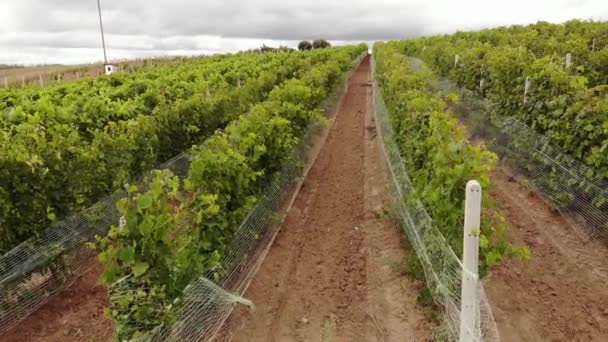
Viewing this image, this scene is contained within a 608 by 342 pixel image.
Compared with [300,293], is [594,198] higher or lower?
higher

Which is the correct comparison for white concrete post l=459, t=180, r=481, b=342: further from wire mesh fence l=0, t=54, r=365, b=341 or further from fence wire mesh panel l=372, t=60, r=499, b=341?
wire mesh fence l=0, t=54, r=365, b=341

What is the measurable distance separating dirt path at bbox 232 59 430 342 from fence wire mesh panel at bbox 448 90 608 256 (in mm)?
2588

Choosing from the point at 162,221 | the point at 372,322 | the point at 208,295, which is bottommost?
the point at 372,322

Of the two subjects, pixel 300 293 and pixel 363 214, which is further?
pixel 363 214

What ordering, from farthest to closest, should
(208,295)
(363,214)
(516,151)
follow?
(516,151), (363,214), (208,295)

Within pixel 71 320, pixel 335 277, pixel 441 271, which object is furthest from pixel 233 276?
pixel 441 271

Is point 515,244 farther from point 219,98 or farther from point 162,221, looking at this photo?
point 219,98

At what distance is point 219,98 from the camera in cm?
1140

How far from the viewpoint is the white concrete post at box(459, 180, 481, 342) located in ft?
12.2

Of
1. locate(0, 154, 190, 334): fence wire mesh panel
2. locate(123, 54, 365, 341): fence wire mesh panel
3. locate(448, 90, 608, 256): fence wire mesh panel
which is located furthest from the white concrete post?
locate(0, 154, 190, 334): fence wire mesh panel

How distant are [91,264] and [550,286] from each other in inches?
230

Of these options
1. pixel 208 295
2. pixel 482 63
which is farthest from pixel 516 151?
pixel 208 295

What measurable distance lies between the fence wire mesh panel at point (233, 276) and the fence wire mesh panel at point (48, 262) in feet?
6.35

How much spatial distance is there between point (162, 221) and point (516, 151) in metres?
7.82
